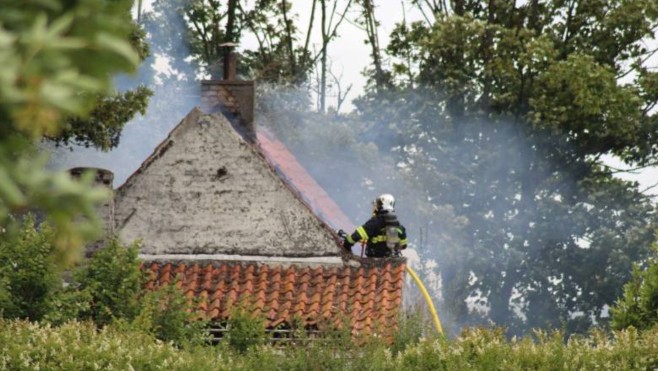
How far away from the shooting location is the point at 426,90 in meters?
48.8

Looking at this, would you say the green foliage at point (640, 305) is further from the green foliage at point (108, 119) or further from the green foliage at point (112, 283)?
the green foliage at point (108, 119)

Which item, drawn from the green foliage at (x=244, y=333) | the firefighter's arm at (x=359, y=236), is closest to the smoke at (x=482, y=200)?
the firefighter's arm at (x=359, y=236)

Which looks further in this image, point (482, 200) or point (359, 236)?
point (482, 200)

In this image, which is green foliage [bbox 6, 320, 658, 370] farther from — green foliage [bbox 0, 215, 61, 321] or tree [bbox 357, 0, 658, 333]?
tree [bbox 357, 0, 658, 333]

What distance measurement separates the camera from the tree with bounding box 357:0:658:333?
45.4m

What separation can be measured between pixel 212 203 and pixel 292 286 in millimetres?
2081

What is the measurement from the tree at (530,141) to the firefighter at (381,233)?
1675 cm

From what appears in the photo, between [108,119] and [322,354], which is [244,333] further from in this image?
[108,119]

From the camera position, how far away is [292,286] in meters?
27.1

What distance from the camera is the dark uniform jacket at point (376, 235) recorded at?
1034 inches

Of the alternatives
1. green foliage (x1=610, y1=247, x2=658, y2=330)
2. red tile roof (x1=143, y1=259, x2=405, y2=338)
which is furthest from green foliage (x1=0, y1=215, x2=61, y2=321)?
green foliage (x1=610, y1=247, x2=658, y2=330)

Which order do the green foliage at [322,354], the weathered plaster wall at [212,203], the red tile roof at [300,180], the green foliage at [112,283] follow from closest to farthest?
the green foliage at [322,354] → the green foliage at [112,283] → the weathered plaster wall at [212,203] → the red tile roof at [300,180]

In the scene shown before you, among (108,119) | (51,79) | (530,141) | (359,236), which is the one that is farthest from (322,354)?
(530,141)

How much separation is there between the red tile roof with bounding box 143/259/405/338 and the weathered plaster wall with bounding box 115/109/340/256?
1.34ft
